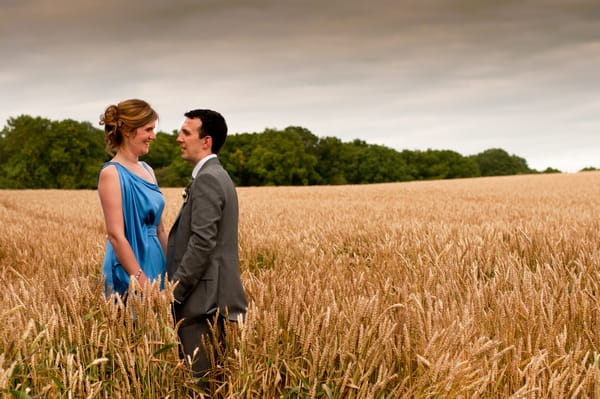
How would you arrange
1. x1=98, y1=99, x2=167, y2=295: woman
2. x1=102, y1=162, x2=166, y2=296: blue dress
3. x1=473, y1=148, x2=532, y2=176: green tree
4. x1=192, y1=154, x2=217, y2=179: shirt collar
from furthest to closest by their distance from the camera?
x1=473, y1=148, x2=532, y2=176: green tree → x1=102, y1=162, x2=166, y2=296: blue dress → x1=98, y1=99, x2=167, y2=295: woman → x1=192, y1=154, x2=217, y2=179: shirt collar

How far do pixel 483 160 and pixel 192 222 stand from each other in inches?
4763

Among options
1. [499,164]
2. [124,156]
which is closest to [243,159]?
[499,164]

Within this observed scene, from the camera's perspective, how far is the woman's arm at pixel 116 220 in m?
2.81

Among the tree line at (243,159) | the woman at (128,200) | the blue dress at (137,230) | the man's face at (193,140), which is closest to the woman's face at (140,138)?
the woman at (128,200)

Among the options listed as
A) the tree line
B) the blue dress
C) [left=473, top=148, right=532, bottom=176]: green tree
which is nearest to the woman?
the blue dress

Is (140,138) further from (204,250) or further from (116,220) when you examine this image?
(204,250)

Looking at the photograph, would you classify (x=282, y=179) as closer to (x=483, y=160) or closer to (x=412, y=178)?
(x=412, y=178)

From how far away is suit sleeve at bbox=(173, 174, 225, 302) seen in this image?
8.27 ft

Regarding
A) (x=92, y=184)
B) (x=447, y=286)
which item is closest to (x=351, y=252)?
(x=447, y=286)

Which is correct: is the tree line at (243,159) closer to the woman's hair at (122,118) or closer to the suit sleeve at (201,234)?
the woman's hair at (122,118)

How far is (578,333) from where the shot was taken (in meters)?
2.49

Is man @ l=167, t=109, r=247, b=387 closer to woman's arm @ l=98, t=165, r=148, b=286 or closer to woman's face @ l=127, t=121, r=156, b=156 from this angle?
woman's arm @ l=98, t=165, r=148, b=286

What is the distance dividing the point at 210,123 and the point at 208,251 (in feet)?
2.52

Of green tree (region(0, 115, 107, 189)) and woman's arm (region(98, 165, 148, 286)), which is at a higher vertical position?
green tree (region(0, 115, 107, 189))
